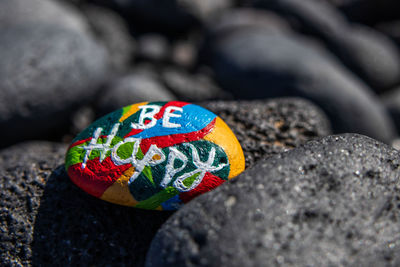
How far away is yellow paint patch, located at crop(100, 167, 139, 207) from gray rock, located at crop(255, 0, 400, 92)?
13.8 feet

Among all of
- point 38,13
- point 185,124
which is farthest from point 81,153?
point 38,13

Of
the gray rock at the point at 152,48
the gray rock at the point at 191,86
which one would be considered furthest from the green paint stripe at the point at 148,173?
the gray rock at the point at 152,48

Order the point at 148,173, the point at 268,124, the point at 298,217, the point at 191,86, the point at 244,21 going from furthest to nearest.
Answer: the point at 244,21 → the point at 191,86 → the point at 268,124 → the point at 148,173 → the point at 298,217

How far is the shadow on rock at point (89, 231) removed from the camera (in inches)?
61.4

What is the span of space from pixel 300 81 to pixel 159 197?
260 cm

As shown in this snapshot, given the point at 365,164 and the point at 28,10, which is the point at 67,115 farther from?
the point at 365,164

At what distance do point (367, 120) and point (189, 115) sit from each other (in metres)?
2.84

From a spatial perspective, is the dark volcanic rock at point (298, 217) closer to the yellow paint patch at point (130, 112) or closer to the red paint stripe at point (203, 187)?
the red paint stripe at point (203, 187)

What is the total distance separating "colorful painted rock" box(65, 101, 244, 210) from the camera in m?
1.47

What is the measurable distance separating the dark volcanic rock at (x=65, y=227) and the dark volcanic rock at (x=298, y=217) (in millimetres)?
347

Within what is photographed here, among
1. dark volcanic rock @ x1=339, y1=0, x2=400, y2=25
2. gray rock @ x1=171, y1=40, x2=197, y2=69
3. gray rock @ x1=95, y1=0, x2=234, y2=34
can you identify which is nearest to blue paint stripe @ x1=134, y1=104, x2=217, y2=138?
gray rock @ x1=171, y1=40, x2=197, y2=69

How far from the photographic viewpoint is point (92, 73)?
3.13 m

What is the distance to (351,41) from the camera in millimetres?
→ 4750

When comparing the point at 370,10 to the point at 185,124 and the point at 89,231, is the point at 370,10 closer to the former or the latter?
the point at 185,124
